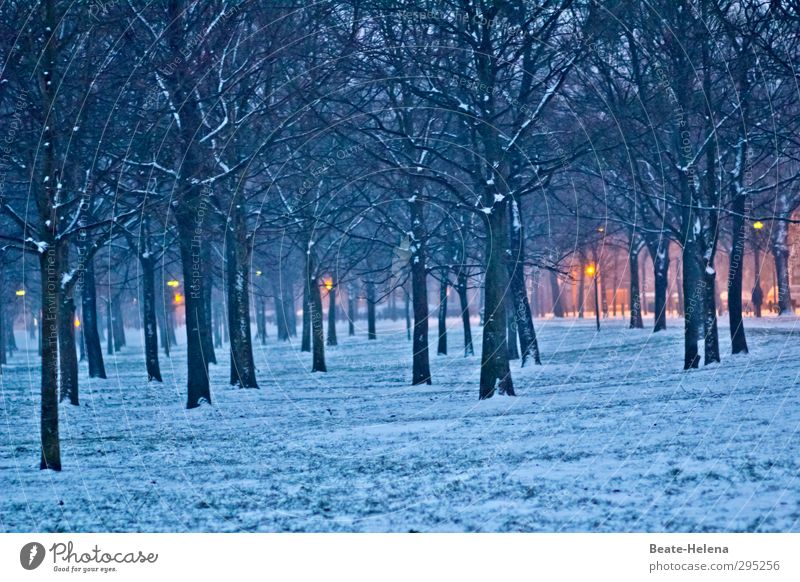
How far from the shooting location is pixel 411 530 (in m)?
13.3

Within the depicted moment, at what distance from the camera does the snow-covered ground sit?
46.4 feet

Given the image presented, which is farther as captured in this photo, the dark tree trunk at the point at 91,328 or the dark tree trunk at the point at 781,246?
the dark tree trunk at the point at 781,246

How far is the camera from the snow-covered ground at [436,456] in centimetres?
1414

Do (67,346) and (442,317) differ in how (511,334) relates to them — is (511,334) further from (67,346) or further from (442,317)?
(67,346)

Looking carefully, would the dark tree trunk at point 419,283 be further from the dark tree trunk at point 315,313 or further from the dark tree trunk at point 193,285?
the dark tree trunk at point 315,313

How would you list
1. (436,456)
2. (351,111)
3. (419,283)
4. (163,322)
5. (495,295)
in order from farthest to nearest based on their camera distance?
(163,322), (419,283), (351,111), (495,295), (436,456)

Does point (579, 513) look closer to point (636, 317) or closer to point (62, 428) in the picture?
point (62, 428)

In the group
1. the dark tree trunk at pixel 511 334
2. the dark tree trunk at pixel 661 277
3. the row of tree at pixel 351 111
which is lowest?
the dark tree trunk at pixel 511 334

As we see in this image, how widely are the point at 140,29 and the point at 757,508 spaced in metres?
21.2

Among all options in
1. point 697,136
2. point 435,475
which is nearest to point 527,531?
point 435,475

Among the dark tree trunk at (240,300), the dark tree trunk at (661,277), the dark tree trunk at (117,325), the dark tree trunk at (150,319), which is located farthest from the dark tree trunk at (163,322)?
the dark tree trunk at (661,277)

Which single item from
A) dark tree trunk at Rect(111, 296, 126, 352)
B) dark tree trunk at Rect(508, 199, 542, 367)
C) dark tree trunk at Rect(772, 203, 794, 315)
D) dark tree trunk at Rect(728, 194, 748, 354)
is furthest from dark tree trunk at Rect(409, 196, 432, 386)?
dark tree trunk at Rect(111, 296, 126, 352)

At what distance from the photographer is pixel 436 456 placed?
1948cm

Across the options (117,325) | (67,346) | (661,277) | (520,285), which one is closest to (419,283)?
(520,285)
